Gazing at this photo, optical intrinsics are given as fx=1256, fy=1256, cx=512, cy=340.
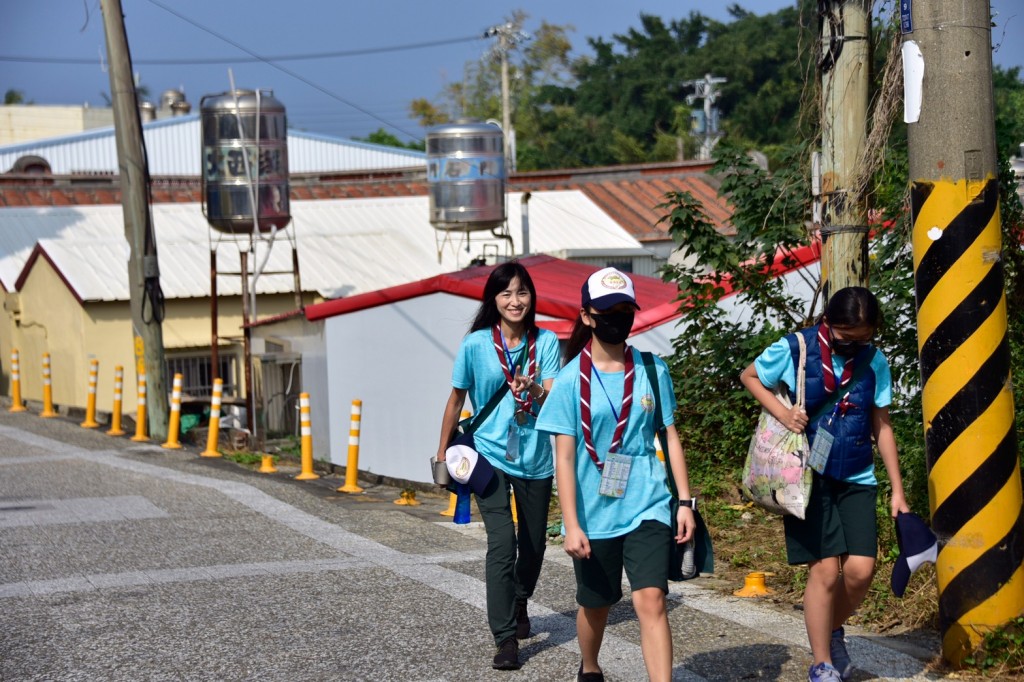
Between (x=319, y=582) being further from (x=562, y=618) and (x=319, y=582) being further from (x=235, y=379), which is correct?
(x=235, y=379)

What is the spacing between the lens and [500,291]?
19.8ft

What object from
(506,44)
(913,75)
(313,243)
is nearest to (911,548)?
(913,75)

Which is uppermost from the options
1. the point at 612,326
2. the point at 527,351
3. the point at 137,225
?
the point at 137,225

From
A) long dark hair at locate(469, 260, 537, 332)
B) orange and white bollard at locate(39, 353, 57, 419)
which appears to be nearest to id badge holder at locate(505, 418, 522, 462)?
long dark hair at locate(469, 260, 537, 332)

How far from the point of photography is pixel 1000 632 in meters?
5.39

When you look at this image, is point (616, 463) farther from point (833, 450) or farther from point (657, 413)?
point (833, 450)

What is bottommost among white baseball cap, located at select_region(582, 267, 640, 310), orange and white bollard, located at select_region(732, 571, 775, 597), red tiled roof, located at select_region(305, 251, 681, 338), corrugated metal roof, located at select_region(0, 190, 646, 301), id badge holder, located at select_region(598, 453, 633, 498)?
orange and white bollard, located at select_region(732, 571, 775, 597)

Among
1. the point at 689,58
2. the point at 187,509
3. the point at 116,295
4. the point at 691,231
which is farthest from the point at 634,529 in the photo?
the point at 689,58

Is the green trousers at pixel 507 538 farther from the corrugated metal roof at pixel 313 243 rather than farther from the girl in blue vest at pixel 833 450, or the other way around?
the corrugated metal roof at pixel 313 243

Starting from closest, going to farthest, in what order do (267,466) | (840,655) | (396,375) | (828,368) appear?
1. (828,368)
2. (840,655)
3. (267,466)
4. (396,375)

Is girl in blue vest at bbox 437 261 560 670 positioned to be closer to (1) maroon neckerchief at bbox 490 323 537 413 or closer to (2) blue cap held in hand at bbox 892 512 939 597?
(1) maroon neckerchief at bbox 490 323 537 413

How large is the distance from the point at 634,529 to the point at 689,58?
186 ft

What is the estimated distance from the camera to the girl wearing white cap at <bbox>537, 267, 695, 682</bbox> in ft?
15.5

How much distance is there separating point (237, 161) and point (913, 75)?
59.5 feet
